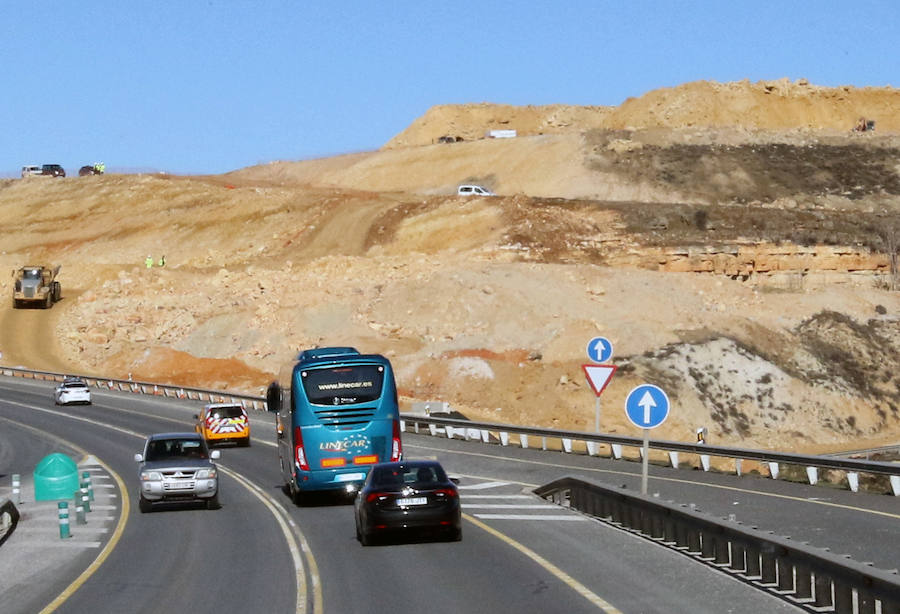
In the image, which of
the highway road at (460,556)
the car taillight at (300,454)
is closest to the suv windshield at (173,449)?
the highway road at (460,556)

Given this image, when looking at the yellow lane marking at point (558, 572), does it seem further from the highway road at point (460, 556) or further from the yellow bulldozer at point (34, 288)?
the yellow bulldozer at point (34, 288)

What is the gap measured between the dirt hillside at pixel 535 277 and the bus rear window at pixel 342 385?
1271 inches

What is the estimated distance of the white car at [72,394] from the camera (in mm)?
67312

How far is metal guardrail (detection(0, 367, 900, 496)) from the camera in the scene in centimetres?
2977

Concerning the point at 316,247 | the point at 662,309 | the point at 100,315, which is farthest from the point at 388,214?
the point at 662,309

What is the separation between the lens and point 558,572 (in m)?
18.1

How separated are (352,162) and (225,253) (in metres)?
47.2

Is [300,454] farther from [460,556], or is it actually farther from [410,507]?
[460,556]

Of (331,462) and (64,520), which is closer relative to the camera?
(64,520)

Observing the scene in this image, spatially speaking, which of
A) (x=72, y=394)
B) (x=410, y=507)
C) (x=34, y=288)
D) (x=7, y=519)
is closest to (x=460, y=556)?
(x=410, y=507)

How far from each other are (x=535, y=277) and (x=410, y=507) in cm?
5640

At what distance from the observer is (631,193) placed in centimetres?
10912

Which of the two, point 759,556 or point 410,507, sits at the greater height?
point 410,507

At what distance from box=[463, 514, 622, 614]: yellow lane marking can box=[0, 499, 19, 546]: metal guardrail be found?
378 inches
